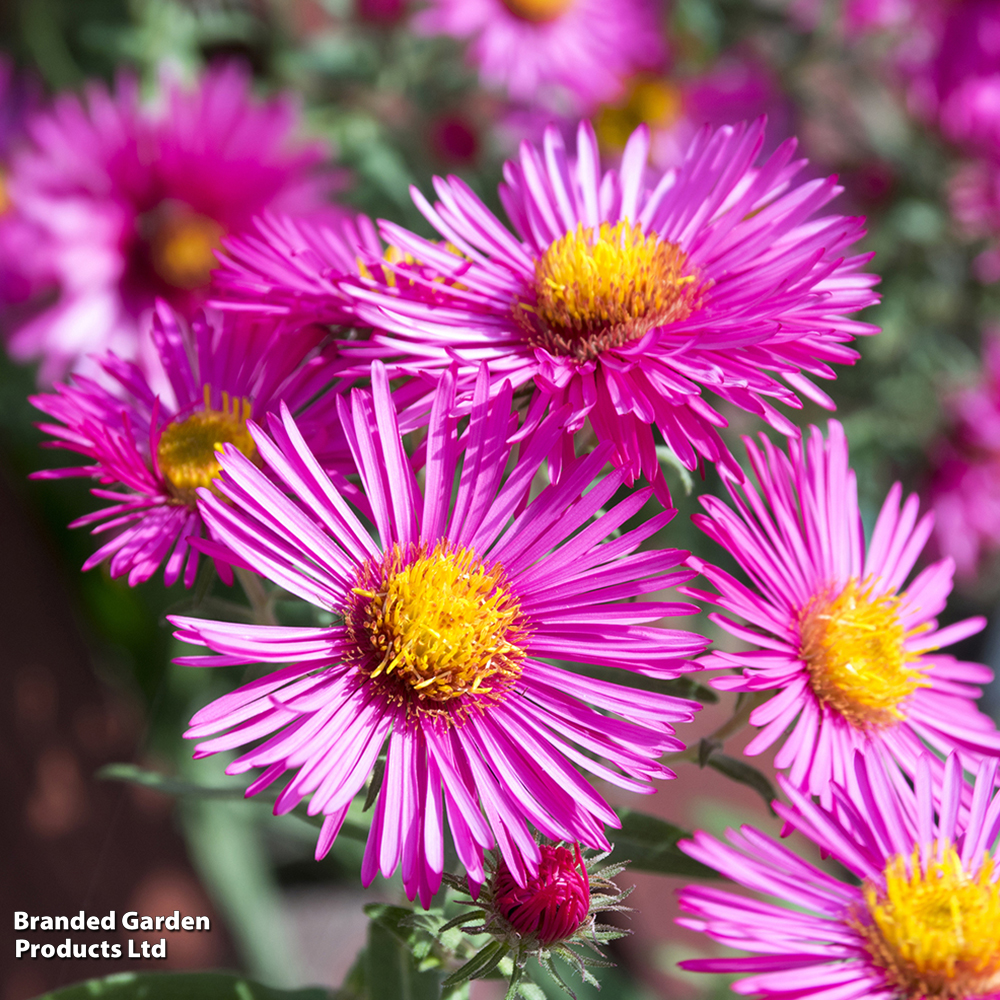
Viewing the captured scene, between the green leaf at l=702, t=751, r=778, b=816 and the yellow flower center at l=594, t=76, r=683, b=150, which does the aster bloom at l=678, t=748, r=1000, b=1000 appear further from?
the yellow flower center at l=594, t=76, r=683, b=150

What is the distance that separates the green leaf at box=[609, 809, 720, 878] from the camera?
494 mm

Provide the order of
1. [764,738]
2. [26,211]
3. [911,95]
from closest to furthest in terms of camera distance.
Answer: [764,738], [26,211], [911,95]

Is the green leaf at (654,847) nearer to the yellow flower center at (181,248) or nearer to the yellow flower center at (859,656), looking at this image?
the yellow flower center at (859,656)

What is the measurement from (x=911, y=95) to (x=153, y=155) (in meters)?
1.00

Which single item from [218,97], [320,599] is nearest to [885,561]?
[320,599]

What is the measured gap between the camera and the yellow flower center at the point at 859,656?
49 centimetres

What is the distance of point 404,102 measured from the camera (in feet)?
4.22

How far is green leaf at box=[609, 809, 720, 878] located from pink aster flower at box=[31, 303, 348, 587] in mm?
238

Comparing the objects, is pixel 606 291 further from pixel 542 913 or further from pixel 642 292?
pixel 542 913

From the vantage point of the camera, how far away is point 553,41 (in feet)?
4.05

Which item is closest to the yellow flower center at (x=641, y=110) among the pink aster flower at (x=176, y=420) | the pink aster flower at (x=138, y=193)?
the pink aster flower at (x=138, y=193)

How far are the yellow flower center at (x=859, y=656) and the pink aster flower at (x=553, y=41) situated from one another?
2.85 ft

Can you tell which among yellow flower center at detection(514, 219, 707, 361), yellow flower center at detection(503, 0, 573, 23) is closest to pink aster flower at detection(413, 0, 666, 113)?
yellow flower center at detection(503, 0, 573, 23)

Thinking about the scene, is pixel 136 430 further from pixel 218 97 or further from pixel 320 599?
pixel 218 97
